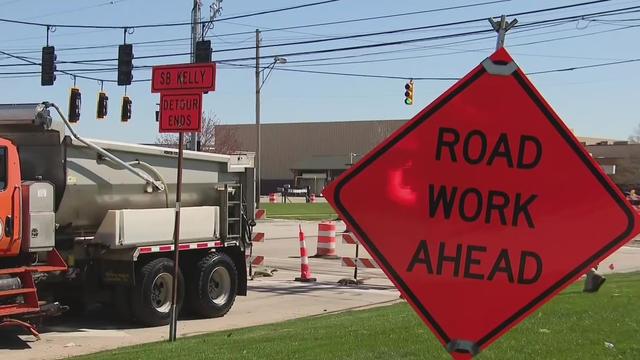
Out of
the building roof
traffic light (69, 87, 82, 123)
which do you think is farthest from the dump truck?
the building roof

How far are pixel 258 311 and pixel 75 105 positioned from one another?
17569mm

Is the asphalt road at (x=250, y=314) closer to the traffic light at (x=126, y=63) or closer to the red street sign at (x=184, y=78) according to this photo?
the red street sign at (x=184, y=78)

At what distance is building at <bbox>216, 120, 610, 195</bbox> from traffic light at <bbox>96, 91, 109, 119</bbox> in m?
62.2

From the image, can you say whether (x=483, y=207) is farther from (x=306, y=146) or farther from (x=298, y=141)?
(x=298, y=141)

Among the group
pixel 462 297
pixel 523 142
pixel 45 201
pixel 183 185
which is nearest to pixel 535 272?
pixel 462 297

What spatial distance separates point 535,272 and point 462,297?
14.1 inches

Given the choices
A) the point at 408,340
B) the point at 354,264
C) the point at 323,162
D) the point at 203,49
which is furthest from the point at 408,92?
the point at 323,162

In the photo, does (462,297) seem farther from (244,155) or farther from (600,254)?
(244,155)

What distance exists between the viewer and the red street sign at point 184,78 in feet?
30.9

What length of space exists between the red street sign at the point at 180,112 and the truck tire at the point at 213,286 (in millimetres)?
3334

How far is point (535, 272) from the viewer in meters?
3.60

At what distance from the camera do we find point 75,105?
92.1 ft

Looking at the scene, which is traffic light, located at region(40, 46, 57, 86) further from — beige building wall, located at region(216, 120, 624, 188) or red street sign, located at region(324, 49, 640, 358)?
beige building wall, located at region(216, 120, 624, 188)

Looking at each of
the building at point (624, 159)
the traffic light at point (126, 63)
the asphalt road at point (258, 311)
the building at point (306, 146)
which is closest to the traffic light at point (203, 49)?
the traffic light at point (126, 63)
